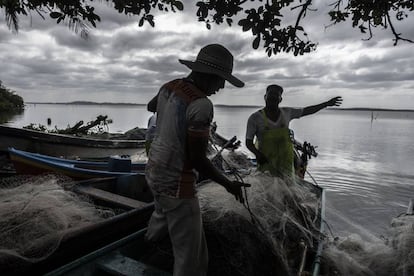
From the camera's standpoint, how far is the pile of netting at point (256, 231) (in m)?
3.36

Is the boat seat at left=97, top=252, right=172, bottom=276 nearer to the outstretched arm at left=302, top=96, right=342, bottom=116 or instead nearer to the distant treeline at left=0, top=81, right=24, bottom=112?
the outstretched arm at left=302, top=96, right=342, bottom=116

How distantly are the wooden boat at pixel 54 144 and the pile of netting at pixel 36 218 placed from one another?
254 inches

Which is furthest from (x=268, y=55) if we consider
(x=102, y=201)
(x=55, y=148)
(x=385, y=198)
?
(x=385, y=198)

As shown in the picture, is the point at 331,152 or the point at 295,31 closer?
the point at 295,31

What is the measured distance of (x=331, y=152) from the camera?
81.9 feet

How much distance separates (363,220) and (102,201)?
8.19m

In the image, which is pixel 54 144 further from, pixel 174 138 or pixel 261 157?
pixel 174 138

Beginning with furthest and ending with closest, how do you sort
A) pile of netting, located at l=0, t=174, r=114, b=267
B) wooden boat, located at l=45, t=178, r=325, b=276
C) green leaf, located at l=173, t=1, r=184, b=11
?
green leaf, located at l=173, t=1, r=184, b=11
pile of netting, located at l=0, t=174, r=114, b=267
wooden boat, located at l=45, t=178, r=325, b=276

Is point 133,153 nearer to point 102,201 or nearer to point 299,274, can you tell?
point 102,201

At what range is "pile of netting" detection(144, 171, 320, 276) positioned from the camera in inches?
132

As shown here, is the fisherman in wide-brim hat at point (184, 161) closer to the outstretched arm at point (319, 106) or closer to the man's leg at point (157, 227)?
the man's leg at point (157, 227)

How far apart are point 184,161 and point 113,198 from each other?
8.69 feet

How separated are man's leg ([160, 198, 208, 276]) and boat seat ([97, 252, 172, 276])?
2.20 feet

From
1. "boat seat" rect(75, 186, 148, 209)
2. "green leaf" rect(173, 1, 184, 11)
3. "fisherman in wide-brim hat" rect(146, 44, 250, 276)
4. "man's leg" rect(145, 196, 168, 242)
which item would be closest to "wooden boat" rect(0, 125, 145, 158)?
"boat seat" rect(75, 186, 148, 209)
